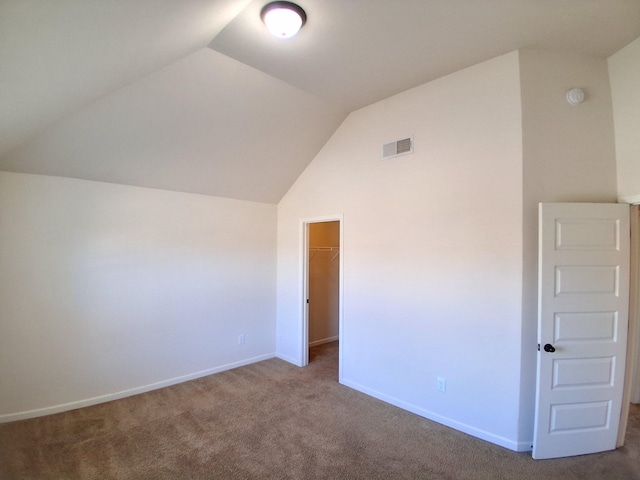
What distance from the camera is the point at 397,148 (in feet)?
10.7

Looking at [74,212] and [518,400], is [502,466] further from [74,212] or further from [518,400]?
[74,212]

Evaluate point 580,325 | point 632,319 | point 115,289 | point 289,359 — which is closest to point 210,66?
point 115,289

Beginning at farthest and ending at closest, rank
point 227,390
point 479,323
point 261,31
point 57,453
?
point 227,390 < point 479,323 < point 57,453 < point 261,31

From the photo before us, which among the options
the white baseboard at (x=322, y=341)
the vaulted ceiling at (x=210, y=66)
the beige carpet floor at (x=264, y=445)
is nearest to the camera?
the vaulted ceiling at (x=210, y=66)

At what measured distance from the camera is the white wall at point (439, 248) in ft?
8.31

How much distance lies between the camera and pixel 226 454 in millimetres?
2449

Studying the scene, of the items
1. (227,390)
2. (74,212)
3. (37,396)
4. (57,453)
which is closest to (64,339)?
(37,396)

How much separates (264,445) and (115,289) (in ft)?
7.40

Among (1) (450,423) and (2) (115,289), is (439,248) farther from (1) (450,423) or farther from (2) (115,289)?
(2) (115,289)

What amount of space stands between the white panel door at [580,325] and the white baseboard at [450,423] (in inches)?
5.4

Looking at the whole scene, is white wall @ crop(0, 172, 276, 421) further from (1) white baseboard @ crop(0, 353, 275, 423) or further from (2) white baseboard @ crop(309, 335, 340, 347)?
(2) white baseboard @ crop(309, 335, 340, 347)

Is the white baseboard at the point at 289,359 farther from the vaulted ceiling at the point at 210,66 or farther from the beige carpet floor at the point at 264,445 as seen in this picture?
the vaulted ceiling at the point at 210,66

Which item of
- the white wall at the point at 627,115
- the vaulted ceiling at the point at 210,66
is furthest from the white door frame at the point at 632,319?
the vaulted ceiling at the point at 210,66

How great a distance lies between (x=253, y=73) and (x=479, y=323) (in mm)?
2989
